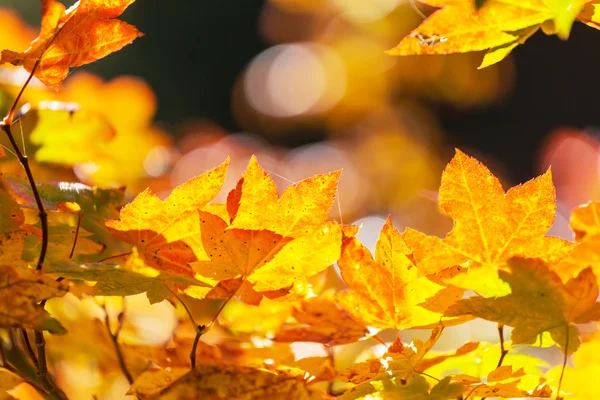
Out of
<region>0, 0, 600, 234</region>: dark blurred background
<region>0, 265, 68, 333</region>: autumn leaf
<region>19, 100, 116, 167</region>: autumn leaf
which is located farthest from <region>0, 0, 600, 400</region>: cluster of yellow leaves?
<region>0, 0, 600, 234</region>: dark blurred background

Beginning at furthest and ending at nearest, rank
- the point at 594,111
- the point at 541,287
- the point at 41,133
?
1. the point at 594,111
2. the point at 41,133
3. the point at 541,287

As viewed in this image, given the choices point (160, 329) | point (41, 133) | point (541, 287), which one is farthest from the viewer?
point (160, 329)

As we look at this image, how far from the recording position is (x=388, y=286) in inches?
19.3

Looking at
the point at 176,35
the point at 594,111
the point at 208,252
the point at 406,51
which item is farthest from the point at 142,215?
the point at 176,35

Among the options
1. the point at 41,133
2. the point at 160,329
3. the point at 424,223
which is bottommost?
the point at 424,223

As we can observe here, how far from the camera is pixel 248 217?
18.1 inches

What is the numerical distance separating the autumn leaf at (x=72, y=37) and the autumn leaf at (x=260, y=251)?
5.8 inches

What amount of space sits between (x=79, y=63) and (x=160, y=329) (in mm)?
425

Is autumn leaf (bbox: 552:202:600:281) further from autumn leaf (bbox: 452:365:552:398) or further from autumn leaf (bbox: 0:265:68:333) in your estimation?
autumn leaf (bbox: 0:265:68:333)

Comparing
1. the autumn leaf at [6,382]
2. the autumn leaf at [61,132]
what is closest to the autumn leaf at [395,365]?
the autumn leaf at [6,382]

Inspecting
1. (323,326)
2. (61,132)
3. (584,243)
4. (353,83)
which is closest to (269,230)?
(323,326)

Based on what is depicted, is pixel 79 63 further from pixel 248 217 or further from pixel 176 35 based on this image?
pixel 176 35

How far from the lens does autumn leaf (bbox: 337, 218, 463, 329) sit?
18.7 inches

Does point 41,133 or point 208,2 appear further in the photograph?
point 208,2
